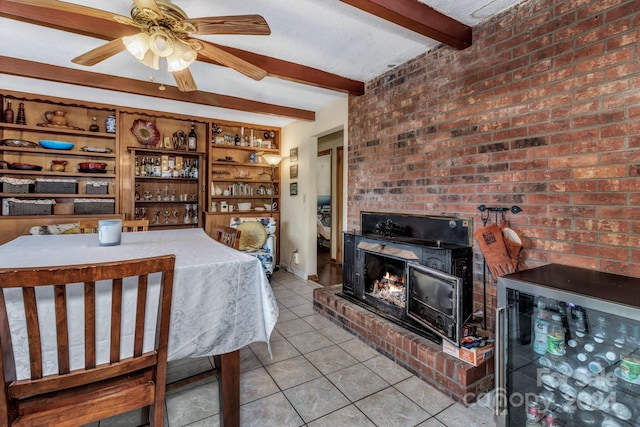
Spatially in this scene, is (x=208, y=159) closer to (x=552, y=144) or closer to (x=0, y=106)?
(x=0, y=106)

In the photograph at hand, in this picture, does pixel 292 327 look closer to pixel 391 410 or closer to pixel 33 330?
pixel 391 410

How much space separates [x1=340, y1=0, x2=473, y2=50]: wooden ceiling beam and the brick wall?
0.44ft

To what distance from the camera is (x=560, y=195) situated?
5.53 feet

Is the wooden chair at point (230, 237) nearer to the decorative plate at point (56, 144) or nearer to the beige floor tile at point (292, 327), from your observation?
the beige floor tile at point (292, 327)

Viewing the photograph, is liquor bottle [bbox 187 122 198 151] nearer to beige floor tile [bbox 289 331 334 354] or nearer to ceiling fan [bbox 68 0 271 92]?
ceiling fan [bbox 68 0 271 92]

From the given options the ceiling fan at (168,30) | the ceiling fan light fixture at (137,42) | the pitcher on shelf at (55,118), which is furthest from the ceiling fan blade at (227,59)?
the pitcher on shelf at (55,118)

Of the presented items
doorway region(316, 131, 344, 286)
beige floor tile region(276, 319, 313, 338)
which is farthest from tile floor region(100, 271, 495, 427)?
doorway region(316, 131, 344, 286)

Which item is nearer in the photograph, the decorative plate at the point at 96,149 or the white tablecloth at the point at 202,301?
the white tablecloth at the point at 202,301

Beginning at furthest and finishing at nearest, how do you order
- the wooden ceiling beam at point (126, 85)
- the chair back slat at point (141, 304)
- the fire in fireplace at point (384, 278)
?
1. the wooden ceiling beam at point (126, 85)
2. the fire in fireplace at point (384, 278)
3. the chair back slat at point (141, 304)

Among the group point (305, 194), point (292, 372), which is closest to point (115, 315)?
point (292, 372)

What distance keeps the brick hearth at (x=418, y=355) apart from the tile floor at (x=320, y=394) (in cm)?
5

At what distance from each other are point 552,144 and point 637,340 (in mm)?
1054

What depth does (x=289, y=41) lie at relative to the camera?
236cm

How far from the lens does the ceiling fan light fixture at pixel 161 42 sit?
1.62m
